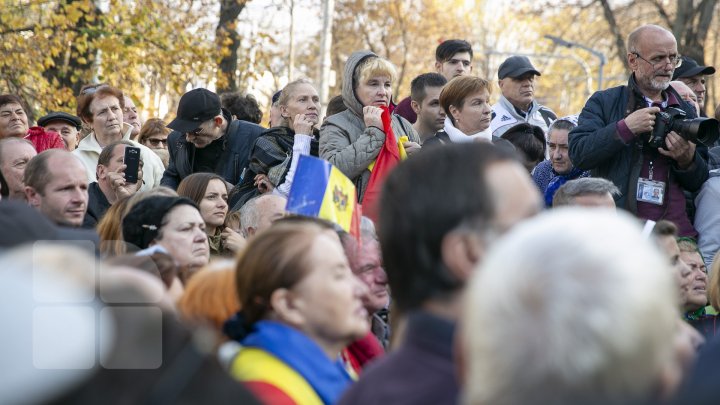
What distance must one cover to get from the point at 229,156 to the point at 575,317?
6.67 meters

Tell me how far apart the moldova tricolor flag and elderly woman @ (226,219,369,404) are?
5.14 feet

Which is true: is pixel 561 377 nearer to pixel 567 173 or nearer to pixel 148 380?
pixel 148 380

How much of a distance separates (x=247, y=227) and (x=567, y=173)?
234 cm

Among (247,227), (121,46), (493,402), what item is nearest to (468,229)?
(493,402)

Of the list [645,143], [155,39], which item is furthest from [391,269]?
[155,39]

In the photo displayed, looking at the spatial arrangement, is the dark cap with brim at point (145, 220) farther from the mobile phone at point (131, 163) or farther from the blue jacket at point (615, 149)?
the blue jacket at point (615, 149)

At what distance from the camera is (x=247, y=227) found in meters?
6.46

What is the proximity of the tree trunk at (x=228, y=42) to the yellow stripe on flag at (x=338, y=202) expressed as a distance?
12.0 metres

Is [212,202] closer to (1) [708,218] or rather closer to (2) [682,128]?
(2) [682,128]

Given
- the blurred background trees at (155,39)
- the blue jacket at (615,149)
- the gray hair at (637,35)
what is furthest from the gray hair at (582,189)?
the blurred background trees at (155,39)

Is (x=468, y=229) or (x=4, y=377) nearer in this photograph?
(x=4, y=377)

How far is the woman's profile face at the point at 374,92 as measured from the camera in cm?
704

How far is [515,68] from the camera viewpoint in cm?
867

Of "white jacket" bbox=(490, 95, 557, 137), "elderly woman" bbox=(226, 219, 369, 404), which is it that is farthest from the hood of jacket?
"elderly woman" bbox=(226, 219, 369, 404)
